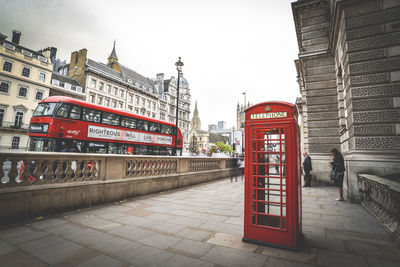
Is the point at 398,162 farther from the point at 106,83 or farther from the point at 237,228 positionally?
the point at 106,83

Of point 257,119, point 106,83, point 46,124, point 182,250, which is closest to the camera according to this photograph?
point 182,250

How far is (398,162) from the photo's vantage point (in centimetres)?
619

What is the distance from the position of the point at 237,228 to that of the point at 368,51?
7.88 metres

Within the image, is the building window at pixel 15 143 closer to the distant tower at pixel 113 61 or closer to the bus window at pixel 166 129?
the distant tower at pixel 113 61

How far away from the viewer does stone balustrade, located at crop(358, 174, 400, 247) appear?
3801 millimetres

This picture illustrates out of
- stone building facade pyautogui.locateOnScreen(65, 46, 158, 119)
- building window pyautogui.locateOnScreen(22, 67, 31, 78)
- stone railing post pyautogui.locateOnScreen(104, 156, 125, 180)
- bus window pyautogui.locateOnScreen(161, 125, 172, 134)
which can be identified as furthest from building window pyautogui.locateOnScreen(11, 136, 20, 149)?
stone railing post pyautogui.locateOnScreen(104, 156, 125, 180)

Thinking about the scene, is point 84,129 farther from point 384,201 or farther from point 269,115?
point 384,201

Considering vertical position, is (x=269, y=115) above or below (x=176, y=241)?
above

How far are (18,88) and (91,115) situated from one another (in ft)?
91.6

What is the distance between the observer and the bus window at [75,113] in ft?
40.2

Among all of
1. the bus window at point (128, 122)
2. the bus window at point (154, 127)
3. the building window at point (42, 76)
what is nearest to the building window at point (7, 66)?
the building window at point (42, 76)

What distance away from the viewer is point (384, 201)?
15.5 feet

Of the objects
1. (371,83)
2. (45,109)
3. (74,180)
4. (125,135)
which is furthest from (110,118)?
(371,83)

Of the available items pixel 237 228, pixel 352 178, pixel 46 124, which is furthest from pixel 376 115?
pixel 46 124
